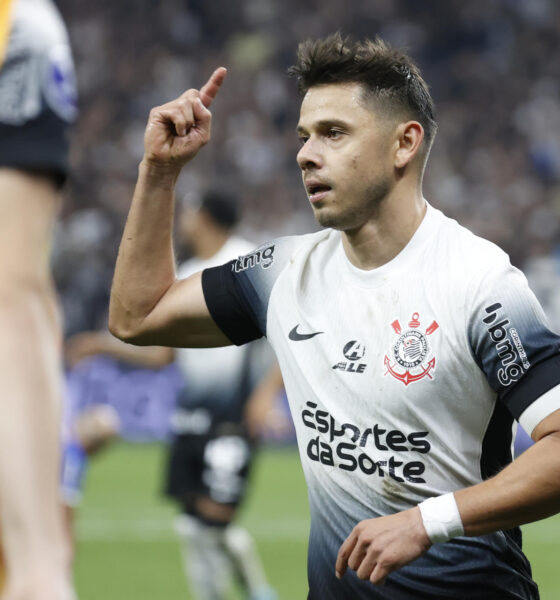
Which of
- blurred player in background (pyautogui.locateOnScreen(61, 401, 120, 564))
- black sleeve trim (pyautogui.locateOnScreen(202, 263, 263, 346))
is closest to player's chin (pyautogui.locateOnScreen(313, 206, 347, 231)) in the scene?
black sleeve trim (pyautogui.locateOnScreen(202, 263, 263, 346))

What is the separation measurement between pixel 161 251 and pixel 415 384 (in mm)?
911

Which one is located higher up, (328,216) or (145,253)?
(145,253)

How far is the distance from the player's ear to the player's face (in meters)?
0.03

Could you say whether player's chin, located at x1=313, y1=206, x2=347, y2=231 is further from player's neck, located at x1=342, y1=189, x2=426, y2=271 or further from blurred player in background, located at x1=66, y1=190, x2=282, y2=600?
blurred player in background, located at x1=66, y1=190, x2=282, y2=600

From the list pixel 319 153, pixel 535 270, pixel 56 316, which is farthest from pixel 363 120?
pixel 535 270

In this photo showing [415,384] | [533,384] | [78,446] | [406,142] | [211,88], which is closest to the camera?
[533,384]

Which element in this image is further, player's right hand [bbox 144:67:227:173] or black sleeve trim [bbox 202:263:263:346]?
black sleeve trim [bbox 202:263:263:346]

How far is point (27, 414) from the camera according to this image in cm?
184

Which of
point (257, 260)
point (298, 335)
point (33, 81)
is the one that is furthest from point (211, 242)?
point (33, 81)

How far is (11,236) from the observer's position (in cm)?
186

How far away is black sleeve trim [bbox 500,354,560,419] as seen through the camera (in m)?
2.98

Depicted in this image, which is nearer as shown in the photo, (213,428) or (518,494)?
(518,494)

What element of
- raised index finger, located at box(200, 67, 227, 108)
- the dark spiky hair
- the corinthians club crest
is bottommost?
the corinthians club crest

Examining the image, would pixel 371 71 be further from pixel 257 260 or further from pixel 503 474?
pixel 503 474
